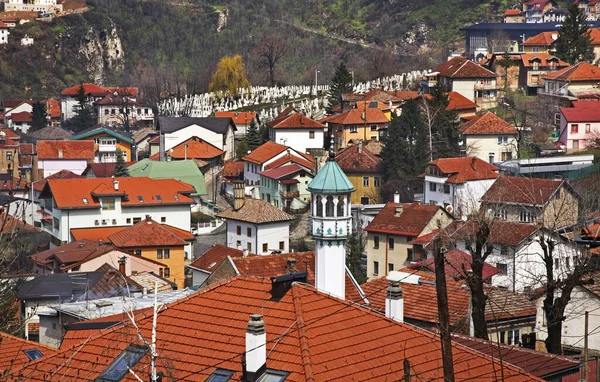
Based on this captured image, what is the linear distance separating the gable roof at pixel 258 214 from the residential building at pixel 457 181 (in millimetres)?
7577

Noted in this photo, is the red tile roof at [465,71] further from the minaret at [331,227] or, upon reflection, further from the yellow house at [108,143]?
the minaret at [331,227]

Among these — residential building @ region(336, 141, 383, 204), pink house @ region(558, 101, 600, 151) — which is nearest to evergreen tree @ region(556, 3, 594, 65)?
pink house @ region(558, 101, 600, 151)

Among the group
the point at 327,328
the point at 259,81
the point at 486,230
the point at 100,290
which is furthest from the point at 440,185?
the point at 259,81

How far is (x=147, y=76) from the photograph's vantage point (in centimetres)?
12925

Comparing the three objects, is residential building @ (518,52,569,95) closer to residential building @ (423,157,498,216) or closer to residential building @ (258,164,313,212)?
residential building @ (258,164,313,212)

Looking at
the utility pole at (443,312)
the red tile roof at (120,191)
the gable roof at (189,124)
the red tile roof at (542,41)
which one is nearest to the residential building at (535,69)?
the red tile roof at (542,41)

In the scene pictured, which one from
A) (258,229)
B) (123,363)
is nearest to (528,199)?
(258,229)

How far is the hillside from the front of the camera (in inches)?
5266

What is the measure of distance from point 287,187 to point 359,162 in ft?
12.9

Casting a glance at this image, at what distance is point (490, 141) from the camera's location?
65.8 m

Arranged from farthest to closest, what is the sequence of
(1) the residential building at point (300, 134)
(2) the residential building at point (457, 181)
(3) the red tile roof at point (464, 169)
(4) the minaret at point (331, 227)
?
(1) the residential building at point (300, 134), (3) the red tile roof at point (464, 169), (2) the residential building at point (457, 181), (4) the minaret at point (331, 227)

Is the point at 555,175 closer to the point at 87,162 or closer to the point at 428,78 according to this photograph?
the point at 428,78

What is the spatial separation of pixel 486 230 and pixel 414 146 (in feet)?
134

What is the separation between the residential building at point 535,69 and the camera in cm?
7850
